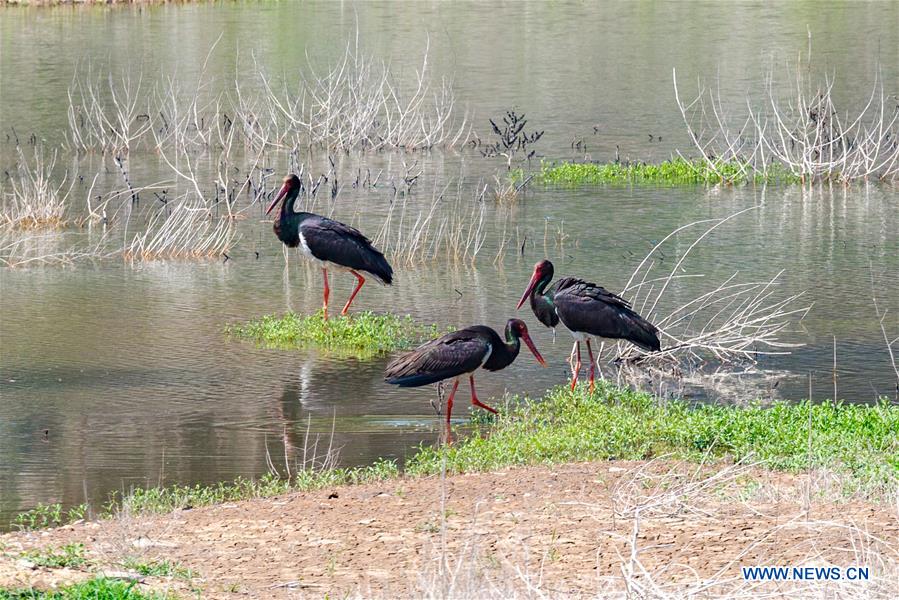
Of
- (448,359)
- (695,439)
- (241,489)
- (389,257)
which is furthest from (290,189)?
(695,439)

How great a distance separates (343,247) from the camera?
49.3ft

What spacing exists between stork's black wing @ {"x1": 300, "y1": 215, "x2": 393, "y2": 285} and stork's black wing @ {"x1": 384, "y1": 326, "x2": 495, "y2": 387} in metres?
3.90

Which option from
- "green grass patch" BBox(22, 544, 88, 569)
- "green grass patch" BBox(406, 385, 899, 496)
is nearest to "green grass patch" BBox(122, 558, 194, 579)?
"green grass patch" BBox(22, 544, 88, 569)

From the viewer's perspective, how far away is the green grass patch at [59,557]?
7.64 m

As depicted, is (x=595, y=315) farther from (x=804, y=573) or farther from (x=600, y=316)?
(x=804, y=573)

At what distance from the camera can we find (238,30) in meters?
43.2

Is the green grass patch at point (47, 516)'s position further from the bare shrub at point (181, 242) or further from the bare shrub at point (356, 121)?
the bare shrub at point (356, 121)

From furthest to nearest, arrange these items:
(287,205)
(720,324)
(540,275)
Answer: (287,205) → (720,324) → (540,275)

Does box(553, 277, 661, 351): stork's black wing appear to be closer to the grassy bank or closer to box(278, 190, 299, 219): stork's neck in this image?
the grassy bank

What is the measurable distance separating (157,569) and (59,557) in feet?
1.93

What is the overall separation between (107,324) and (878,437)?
8704 millimetres

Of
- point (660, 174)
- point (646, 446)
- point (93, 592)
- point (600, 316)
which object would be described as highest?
point (660, 174)

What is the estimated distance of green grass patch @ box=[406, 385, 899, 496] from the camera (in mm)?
9758

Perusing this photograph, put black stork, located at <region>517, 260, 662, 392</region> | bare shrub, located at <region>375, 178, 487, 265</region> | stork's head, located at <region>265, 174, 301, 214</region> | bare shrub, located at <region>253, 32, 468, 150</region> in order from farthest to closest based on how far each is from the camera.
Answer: bare shrub, located at <region>253, 32, 468, 150</region>, bare shrub, located at <region>375, 178, 487, 265</region>, stork's head, located at <region>265, 174, 301, 214</region>, black stork, located at <region>517, 260, 662, 392</region>
